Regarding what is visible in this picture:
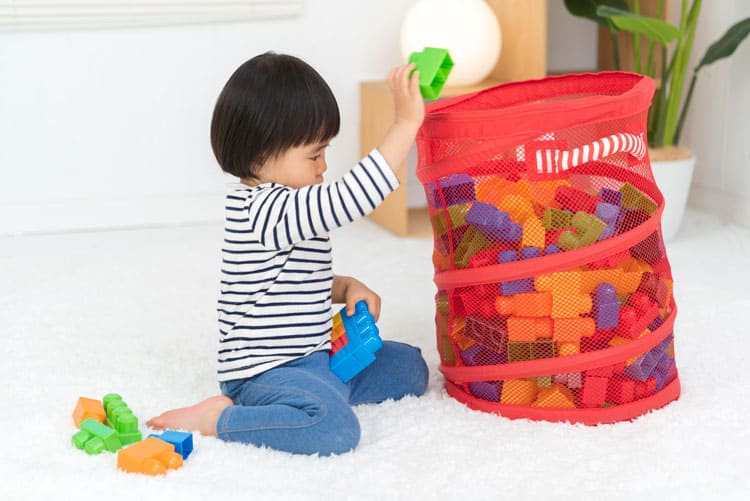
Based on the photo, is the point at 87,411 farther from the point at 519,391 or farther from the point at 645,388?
the point at 645,388

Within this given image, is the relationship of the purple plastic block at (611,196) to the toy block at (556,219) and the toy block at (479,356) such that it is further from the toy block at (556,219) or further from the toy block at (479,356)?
the toy block at (479,356)

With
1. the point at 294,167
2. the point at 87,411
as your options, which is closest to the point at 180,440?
the point at 87,411

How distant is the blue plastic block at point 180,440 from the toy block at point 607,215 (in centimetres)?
56

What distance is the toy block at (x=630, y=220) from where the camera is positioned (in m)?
1.32

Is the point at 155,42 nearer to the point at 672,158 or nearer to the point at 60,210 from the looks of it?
the point at 60,210

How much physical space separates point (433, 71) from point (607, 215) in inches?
11.1

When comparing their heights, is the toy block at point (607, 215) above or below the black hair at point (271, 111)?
below

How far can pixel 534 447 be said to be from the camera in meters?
1.24

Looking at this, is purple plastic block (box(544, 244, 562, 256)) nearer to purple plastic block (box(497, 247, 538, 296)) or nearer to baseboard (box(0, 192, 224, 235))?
purple plastic block (box(497, 247, 538, 296))

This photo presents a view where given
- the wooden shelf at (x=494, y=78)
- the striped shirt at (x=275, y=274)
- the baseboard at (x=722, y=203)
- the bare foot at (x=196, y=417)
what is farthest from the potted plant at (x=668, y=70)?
the bare foot at (x=196, y=417)

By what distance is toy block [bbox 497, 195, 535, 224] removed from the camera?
1.29 m

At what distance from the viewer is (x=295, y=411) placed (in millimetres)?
1256

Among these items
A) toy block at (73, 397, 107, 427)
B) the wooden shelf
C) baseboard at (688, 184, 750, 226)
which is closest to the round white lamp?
the wooden shelf

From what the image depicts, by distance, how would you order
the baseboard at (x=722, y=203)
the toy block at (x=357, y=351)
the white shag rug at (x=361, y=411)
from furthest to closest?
the baseboard at (x=722, y=203), the toy block at (x=357, y=351), the white shag rug at (x=361, y=411)
